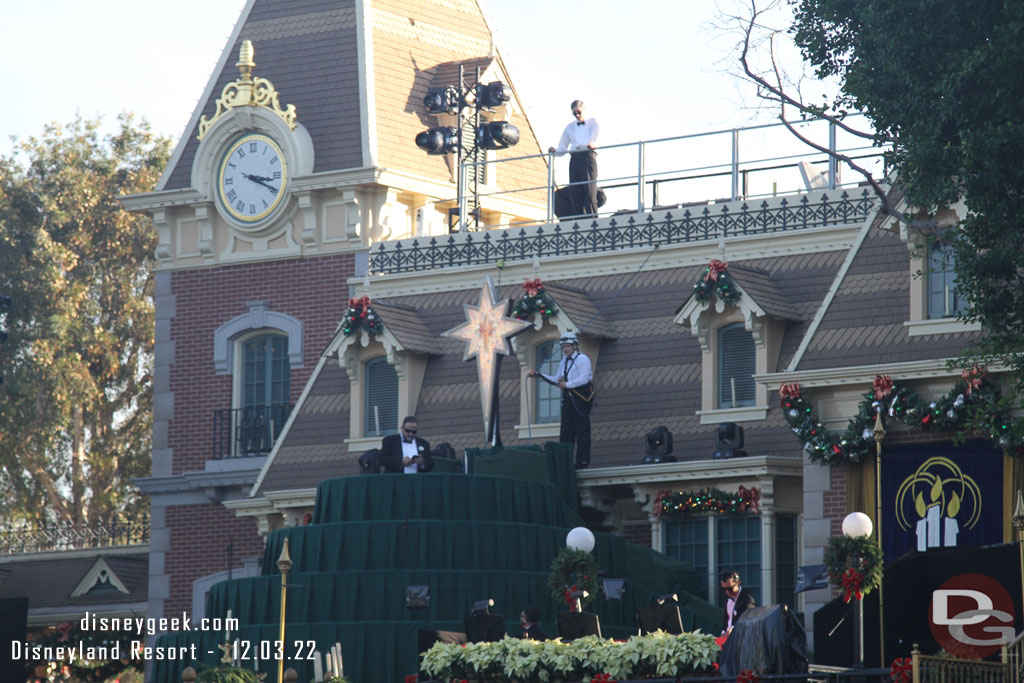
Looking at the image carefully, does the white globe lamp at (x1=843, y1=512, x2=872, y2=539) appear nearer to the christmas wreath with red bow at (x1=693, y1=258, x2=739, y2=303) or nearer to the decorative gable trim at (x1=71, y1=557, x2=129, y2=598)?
the christmas wreath with red bow at (x1=693, y1=258, x2=739, y2=303)

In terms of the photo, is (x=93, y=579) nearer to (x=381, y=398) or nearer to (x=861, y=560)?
(x=381, y=398)

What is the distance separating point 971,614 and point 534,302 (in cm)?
1044

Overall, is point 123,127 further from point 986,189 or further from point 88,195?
point 986,189

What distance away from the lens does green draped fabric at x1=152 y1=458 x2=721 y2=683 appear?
80.5 feet

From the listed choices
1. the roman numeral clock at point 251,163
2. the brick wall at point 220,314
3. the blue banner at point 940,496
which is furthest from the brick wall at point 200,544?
the blue banner at point 940,496

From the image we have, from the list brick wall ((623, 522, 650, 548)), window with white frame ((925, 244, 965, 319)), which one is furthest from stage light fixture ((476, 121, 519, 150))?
window with white frame ((925, 244, 965, 319))

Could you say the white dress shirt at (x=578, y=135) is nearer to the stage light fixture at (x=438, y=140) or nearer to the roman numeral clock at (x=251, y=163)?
the stage light fixture at (x=438, y=140)

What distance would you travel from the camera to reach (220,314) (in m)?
33.8

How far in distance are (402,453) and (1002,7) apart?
412 inches

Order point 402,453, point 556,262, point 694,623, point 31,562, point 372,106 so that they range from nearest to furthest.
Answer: point 694,623, point 402,453, point 556,262, point 372,106, point 31,562

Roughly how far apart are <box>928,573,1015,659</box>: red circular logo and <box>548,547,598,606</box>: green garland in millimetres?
4048

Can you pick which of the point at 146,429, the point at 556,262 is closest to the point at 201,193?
the point at 556,262

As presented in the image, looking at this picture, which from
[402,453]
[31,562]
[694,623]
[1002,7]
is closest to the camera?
[1002,7]

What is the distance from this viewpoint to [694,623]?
2505cm
